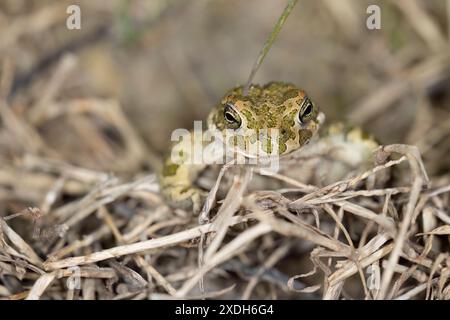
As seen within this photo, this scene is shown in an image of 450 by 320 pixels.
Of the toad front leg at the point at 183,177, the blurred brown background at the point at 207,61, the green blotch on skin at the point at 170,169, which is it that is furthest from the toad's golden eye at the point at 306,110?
the blurred brown background at the point at 207,61

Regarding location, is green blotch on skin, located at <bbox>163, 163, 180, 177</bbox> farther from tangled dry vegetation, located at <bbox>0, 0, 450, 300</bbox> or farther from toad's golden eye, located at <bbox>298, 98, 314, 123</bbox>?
toad's golden eye, located at <bbox>298, 98, 314, 123</bbox>

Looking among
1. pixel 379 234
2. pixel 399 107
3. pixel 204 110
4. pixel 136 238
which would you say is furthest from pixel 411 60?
pixel 136 238

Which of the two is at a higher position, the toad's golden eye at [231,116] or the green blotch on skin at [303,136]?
the toad's golden eye at [231,116]

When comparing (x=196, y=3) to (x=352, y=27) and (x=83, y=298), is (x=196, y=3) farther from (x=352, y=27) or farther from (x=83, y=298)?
(x=83, y=298)

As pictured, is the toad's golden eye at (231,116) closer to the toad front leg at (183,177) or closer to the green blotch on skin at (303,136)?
the green blotch on skin at (303,136)

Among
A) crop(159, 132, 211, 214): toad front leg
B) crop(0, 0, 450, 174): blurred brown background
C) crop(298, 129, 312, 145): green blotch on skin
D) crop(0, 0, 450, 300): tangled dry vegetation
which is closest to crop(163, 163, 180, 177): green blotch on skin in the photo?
crop(159, 132, 211, 214): toad front leg

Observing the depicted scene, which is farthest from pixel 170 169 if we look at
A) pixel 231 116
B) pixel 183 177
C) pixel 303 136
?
pixel 303 136

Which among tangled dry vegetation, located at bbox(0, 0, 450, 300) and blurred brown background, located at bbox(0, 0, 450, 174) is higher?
blurred brown background, located at bbox(0, 0, 450, 174)
